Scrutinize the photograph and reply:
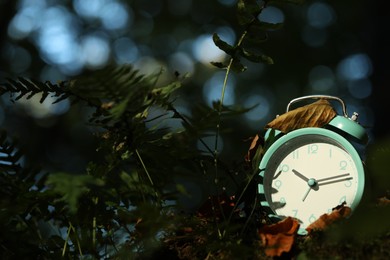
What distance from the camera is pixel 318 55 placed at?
11500 mm

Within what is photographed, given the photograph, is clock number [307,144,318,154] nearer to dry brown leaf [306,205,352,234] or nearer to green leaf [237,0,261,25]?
dry brown leaf [306,205,352,234]

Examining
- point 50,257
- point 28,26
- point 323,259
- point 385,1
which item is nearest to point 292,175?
point 323,259

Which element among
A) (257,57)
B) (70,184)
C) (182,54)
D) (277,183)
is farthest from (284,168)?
(182,54)

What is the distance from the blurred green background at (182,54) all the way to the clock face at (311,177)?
820 centimetres

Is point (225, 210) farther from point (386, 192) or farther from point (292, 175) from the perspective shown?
point (386, 192)

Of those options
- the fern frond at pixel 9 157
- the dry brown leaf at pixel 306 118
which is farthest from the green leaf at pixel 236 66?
the fern frond at pixel 9 157

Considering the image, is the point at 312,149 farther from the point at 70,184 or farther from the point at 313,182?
the point at 70,184

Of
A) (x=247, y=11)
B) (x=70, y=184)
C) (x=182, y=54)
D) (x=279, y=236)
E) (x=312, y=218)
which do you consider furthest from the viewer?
(x=182, y=54)

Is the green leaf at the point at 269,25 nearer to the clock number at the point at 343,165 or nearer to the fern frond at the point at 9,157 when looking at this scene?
the clock number at the point at 343,165

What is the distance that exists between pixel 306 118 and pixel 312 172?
0.12 metres

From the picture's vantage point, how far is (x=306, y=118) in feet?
4.21

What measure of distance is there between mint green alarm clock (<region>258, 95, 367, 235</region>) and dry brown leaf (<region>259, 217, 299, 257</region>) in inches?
3.1

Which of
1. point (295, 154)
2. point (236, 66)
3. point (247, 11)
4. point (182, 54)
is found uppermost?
point (247, 11)

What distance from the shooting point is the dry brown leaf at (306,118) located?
4.20 ft
